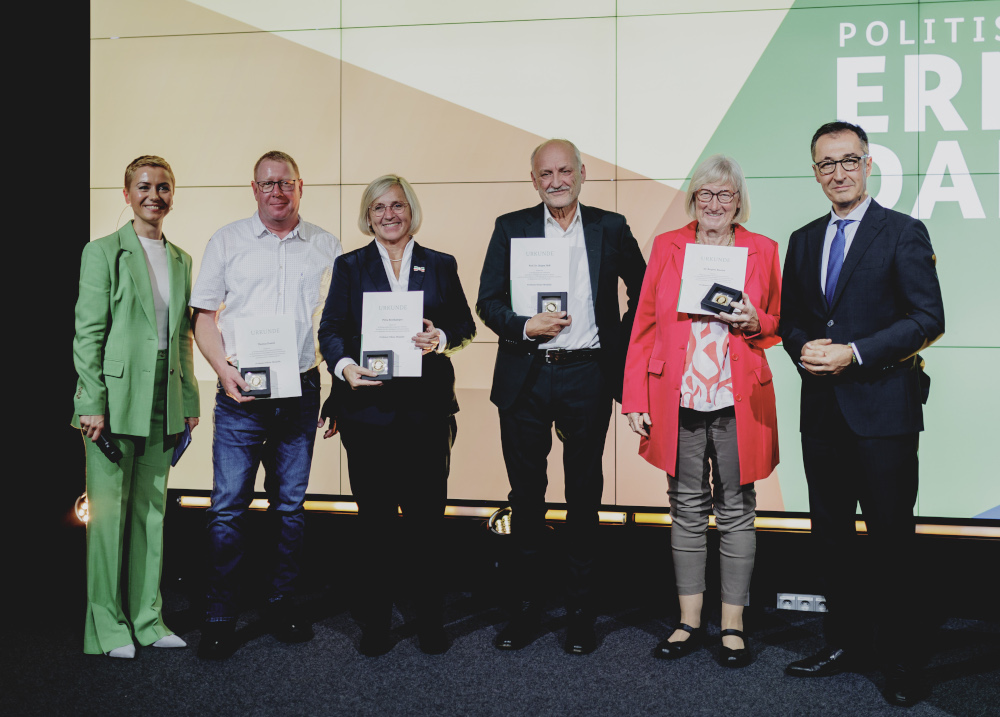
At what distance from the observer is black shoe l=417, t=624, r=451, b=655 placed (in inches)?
114

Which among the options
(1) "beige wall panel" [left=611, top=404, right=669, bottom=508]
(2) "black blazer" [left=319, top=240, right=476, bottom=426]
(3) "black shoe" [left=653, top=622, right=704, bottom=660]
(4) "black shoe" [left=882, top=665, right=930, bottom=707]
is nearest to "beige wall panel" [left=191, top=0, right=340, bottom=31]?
(2) "black blazer" [left=319, top=240, right=476, bottom=426]

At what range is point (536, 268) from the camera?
111 inches

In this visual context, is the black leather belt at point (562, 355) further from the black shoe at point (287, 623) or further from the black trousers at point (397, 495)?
the black shoe at point (287, 623)

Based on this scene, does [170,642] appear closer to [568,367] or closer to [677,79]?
[568,367]

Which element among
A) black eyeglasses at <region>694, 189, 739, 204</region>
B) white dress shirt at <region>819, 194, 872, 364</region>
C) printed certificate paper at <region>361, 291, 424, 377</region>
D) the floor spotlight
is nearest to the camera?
white dress shirt at <region>819, 194, 872, 364</region>

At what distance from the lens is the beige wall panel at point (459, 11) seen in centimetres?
376

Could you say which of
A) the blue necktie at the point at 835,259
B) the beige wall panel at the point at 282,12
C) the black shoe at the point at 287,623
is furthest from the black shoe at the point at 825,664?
the beige wall panel at the point at 282,12

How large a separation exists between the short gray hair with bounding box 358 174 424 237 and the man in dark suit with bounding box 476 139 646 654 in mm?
328

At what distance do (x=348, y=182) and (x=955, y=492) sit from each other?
3.38 m

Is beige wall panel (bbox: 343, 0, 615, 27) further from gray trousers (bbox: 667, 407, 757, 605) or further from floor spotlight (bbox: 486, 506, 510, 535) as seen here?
floor spotlight (bbox: 486, 506, 510, 535)

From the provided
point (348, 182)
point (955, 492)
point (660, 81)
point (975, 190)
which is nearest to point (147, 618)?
point (348, 182)

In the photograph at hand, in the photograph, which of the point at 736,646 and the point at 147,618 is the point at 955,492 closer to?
the point at 736,646

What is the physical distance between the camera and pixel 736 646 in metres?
2.76

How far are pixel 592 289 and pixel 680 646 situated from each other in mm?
1392
